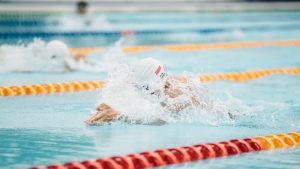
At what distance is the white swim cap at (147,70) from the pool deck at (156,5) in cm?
1511

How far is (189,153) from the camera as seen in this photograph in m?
4.73

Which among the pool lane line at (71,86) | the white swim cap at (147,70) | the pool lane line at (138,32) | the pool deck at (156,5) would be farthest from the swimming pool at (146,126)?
the pool deck at (156,5)

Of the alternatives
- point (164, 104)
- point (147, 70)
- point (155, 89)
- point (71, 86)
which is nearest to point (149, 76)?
point (147, 70)

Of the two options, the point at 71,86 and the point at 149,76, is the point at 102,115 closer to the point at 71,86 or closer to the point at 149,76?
the point at 149,76

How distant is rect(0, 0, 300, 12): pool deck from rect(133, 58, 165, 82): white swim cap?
49.6ft

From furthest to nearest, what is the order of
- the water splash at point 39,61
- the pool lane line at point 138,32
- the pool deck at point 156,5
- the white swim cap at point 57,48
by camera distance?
the pool deck at point 156,5
the pool lane line at point 138,32
the water splash at point 39,61
the white swim cap at point 57,48

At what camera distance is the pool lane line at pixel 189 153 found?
4262 mm

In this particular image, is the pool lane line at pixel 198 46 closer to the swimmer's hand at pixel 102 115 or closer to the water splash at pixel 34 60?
the water splash at pixel 34 60

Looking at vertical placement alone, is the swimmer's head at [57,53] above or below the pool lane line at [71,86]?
above

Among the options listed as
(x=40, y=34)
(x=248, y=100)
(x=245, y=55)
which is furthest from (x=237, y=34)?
(x=248, y=100)

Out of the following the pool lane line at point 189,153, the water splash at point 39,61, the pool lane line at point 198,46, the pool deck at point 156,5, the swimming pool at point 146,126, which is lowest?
the pool lane line at point 189,153

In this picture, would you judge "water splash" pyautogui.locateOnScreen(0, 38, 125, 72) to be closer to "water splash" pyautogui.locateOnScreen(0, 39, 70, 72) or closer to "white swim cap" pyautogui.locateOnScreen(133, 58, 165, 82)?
"water splash" pyautogui.locateOnScreen(0, 39, 70, 72)

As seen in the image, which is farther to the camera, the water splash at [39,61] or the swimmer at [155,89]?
the water splash at [39,61]

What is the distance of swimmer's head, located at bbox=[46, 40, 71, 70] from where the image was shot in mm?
9523
